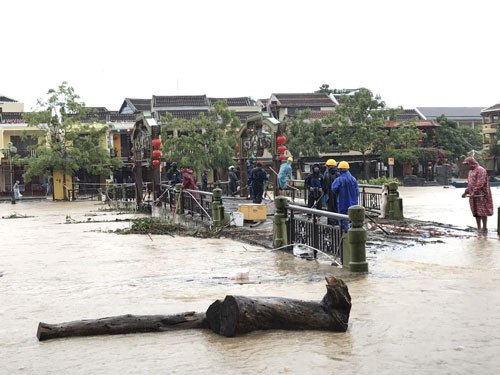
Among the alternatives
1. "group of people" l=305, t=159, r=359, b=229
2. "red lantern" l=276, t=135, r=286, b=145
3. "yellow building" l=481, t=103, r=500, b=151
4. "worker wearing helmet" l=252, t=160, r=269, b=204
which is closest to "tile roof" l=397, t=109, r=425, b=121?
"yellow building" l=481, t=103, r=500, b=151

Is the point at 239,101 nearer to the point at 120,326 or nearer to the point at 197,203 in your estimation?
the point at 197,203

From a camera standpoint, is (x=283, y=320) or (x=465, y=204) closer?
(x=283, y=320)

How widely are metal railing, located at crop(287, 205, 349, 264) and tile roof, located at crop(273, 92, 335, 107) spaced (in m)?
47.4

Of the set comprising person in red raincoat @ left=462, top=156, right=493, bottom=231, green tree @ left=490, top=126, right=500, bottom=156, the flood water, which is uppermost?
green tree @ left=490, top=126, right=500, bottom=156

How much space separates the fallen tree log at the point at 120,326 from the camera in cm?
720

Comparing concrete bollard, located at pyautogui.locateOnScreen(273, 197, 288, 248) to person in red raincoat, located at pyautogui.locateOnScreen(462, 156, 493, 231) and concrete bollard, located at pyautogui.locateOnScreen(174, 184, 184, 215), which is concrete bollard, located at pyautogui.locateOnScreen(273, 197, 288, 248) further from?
concrete bollard, located at pyautogui.locateOnScreen(174, 184, 184, 215)

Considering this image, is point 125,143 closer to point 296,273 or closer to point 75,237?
point 75,237

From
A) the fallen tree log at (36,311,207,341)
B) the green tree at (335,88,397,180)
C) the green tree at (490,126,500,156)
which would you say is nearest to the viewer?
the fallen tree log at (36,311,207,341)

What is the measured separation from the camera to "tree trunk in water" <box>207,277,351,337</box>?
→ 6906 millimetres

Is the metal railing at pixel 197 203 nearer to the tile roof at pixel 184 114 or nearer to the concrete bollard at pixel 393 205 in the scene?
the concrete bollard at pixel 393 205

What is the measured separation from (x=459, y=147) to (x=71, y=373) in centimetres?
5774

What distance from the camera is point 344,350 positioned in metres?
6.38

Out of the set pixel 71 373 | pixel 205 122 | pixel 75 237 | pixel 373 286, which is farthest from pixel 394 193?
pixel 205 122

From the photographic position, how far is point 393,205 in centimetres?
2003
